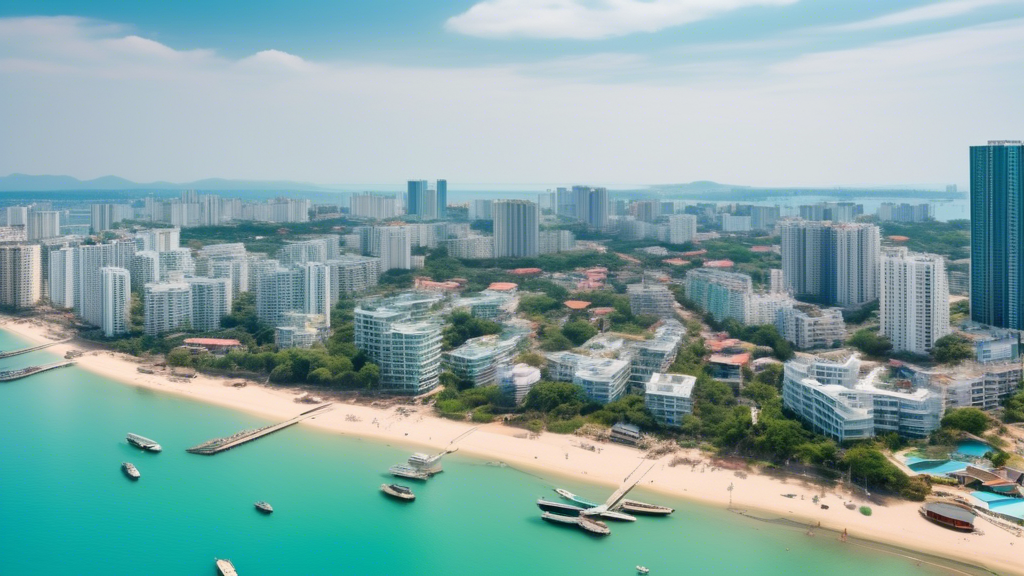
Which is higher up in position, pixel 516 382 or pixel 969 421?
pixel 516 382

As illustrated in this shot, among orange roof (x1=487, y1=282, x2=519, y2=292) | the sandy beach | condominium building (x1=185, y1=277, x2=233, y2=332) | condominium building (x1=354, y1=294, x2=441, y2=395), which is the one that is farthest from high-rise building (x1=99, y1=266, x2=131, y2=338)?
orange roof (x1=487, y1=282, x2=519, y2=292)

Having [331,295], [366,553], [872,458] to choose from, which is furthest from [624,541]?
[331,295]

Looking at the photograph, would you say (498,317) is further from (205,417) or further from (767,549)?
(767,549)

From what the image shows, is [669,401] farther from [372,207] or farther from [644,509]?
[372,207]

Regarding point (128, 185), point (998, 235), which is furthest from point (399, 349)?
point (128, 185)

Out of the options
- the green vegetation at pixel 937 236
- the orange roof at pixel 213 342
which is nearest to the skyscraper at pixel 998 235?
the green vegetation at pixel 937 236

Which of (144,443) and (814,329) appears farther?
(814,329)

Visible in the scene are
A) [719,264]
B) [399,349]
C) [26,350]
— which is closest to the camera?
[399,349]
